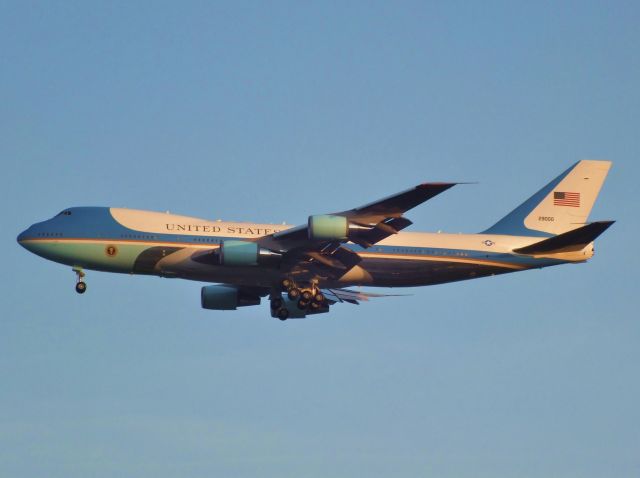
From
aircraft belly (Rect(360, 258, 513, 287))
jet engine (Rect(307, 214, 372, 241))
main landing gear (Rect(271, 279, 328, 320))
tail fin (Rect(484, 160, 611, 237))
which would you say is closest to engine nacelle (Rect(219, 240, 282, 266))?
main landing gear (Rect(271, 279, 328, 320))

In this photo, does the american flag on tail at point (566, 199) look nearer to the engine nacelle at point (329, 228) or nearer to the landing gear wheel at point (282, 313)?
the engine nacelle at point (329, 228)

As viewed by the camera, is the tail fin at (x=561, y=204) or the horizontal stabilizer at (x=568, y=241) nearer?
the horizontal stabilizer at (x=568, y=241)

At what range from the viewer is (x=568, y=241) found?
6250 centimetres

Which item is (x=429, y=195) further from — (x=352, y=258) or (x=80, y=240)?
(x=80, y=240)

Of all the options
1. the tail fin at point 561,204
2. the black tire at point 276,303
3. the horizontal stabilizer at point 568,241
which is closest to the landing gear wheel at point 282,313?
the black tire at point 276,303

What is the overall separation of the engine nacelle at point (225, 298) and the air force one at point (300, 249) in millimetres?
2398

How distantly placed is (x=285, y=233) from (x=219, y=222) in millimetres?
4646

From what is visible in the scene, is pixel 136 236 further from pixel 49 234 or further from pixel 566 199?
pixel 566 199

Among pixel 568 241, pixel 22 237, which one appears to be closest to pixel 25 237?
pixel 22 237

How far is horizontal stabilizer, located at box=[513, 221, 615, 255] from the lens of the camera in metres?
61.2

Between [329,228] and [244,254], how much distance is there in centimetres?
451

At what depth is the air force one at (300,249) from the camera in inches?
2318

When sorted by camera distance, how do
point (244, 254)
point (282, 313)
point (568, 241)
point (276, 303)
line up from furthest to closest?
point (276, 303)
point (282, 313)
point (568, 241)
point (244, 254)

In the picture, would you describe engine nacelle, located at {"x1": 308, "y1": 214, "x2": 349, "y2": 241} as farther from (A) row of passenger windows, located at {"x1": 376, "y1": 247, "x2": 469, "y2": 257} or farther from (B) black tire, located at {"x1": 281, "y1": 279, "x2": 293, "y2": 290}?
(B) black tire, located at {"x1": 281, "y1": 279, "x2": 293, "y2": 290}
